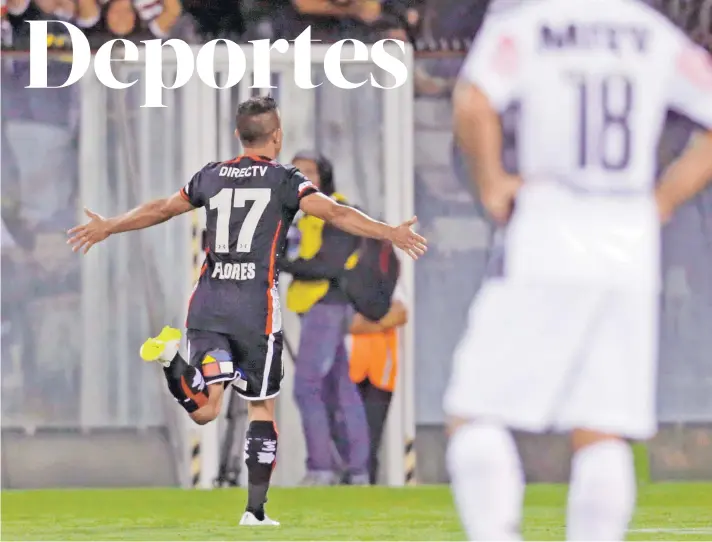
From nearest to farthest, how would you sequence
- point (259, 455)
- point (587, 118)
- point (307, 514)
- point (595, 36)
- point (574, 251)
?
point (574, 251) < point (587, 118) < point (595, 36) < point (259, 455) < point (307, 514)

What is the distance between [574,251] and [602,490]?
676 mm

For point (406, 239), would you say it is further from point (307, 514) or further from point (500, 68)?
point (307, 514)

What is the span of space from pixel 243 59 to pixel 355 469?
1.99 meters

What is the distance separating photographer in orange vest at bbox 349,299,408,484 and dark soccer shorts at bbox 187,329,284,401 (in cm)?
197

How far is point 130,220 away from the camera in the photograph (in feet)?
19.8

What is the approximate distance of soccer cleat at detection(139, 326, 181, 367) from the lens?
18.8ft

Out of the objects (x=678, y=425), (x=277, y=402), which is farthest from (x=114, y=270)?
(x=678, y=425)

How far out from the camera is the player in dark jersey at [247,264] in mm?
6094

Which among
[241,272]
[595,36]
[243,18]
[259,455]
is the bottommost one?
[259,455]

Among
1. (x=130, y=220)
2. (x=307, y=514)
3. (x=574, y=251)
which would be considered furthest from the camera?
(x=307, y=514)

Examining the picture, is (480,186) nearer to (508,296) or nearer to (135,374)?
(135,374)

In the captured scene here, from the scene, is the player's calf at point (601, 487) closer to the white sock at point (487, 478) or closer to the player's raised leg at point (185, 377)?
the white sock at point (487, 478)

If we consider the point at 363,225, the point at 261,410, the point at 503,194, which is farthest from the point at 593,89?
the point at 261,410

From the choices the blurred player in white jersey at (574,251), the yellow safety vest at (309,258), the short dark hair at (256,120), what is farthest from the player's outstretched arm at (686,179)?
the yellow safety vest at (309,258)
